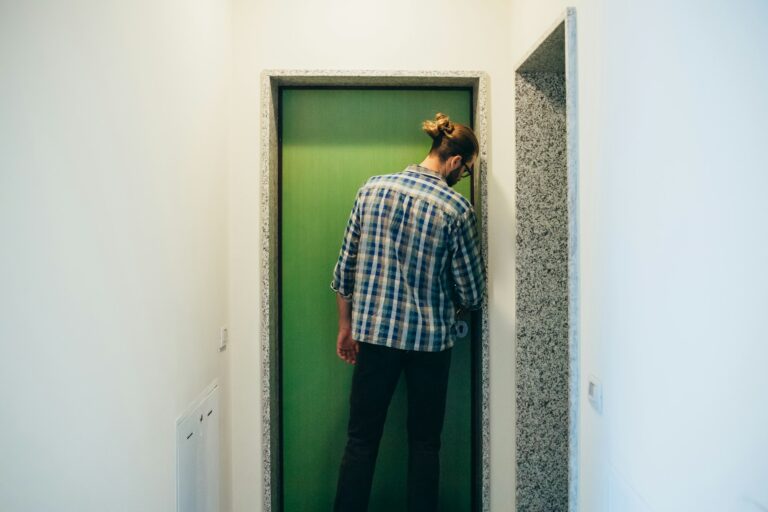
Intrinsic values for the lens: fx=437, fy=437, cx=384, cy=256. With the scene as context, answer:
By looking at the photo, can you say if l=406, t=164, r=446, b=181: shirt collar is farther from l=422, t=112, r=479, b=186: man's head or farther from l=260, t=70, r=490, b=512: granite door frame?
l=260, t=70, r=490, b=512: granite door frame

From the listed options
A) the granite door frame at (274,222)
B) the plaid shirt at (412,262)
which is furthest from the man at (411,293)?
the granite door frame at (274,222)

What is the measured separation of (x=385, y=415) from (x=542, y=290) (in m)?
0.80

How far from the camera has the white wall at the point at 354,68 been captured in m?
1.81

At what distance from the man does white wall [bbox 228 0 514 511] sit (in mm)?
249
